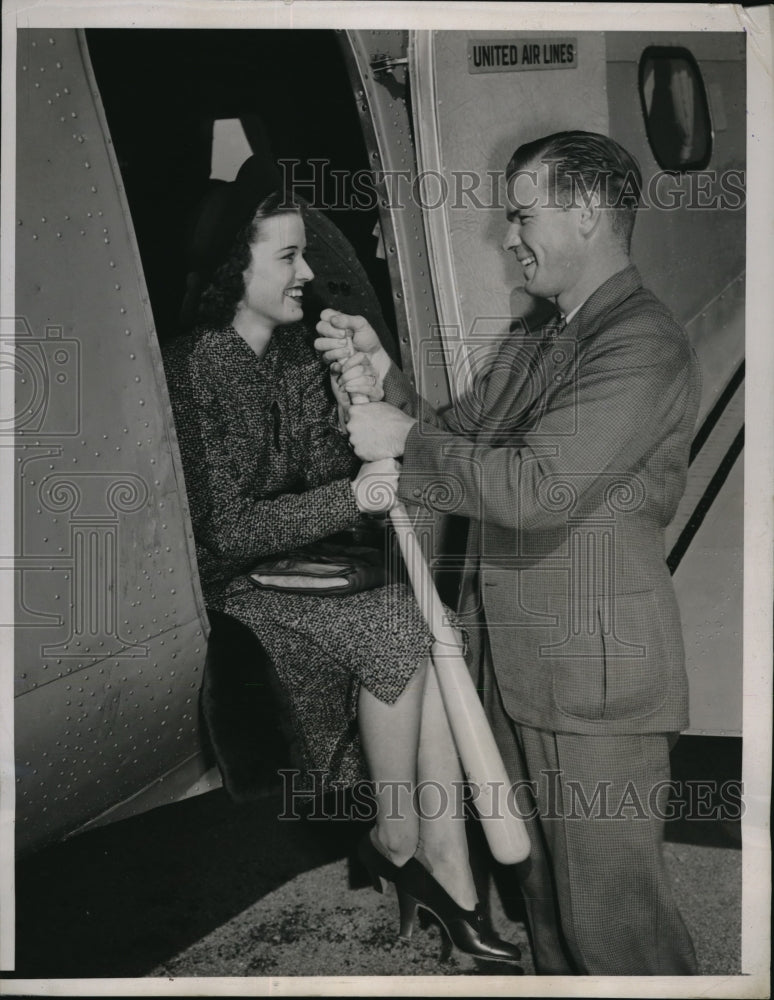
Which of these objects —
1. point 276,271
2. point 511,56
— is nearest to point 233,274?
point 276,271

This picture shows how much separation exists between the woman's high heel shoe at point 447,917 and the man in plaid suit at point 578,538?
0.57ft

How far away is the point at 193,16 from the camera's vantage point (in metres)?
2.16

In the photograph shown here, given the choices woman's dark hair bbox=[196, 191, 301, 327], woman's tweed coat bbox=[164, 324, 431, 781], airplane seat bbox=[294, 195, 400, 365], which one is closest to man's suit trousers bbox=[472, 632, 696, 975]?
woman's tweed coat bbox=[164, 324, 431, 781]

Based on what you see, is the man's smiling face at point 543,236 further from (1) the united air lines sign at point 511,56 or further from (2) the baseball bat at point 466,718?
(2) the baseball bat at point 466,718

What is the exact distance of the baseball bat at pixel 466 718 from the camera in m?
2.18

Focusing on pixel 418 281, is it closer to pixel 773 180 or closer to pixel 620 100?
pixel 620 100

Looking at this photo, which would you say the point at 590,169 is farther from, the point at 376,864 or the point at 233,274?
the point at 376,864

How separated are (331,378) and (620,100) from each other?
88cm

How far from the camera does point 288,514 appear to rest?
2135 mm

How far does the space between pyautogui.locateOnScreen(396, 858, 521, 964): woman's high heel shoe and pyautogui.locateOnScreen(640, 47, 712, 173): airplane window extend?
1.65 m

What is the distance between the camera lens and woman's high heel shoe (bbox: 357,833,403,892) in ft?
7.33

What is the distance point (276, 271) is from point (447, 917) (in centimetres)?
144

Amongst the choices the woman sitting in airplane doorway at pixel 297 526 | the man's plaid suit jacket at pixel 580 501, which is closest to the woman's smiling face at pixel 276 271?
the woman sitting in airplane doorway at pixel 297 526

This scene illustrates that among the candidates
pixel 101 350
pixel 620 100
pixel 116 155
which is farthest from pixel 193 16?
pixel 620 100
